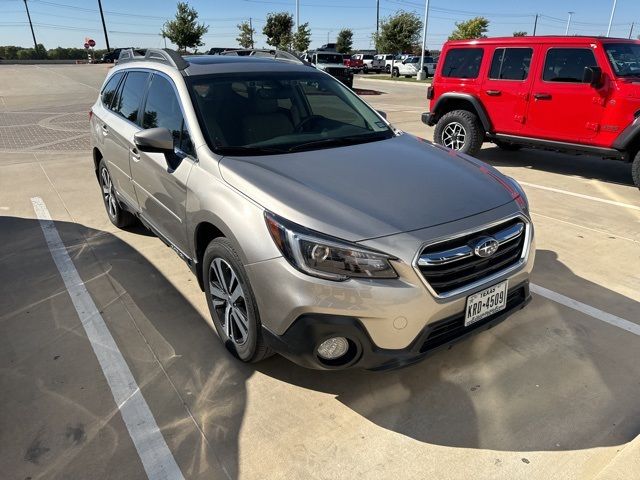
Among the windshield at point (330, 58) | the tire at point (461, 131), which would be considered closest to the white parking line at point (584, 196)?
the tire at point (461, 131)

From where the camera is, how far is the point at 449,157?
325 cm

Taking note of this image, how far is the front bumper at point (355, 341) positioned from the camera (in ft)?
7.22

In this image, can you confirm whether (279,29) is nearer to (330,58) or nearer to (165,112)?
(330,58)

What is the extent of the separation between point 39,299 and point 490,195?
331 cm

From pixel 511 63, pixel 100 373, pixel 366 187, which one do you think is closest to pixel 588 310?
pixel 366 187

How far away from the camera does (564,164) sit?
791cm

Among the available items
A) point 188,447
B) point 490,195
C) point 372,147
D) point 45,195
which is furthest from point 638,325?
point 45,195

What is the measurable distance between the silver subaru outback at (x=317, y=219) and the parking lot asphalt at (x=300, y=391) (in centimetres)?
36

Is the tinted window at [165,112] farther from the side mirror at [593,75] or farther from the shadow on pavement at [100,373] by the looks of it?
the side mirror at [593,75]

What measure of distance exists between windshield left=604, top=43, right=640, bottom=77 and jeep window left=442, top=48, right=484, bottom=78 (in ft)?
6.02

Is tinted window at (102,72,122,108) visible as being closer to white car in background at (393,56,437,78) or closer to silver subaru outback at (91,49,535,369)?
silver subaru outback at (91,49,535,369)

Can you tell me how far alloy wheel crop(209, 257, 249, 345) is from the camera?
8.77 feet

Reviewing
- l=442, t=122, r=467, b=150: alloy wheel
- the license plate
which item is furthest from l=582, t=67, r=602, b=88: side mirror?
the license plate

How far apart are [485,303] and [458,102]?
6236 mm
